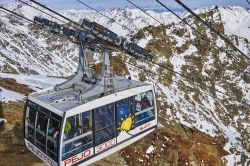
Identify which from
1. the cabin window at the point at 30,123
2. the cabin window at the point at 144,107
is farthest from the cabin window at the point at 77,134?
the cabin window at the point at 144,107

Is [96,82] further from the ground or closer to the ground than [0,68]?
further from the ground

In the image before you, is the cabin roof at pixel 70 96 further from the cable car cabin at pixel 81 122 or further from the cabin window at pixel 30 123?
the cabin window at pixel 30 123

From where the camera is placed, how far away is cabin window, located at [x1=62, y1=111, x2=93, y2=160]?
643 inches

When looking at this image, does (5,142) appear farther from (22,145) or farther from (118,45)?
(118,45)

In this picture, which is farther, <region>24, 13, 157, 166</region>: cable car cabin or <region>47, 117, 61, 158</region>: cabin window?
<region>24, 13, 157, 166</region>: cable car cabin

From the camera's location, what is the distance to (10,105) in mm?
27656

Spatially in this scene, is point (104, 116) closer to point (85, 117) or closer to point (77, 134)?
point (85, 117)

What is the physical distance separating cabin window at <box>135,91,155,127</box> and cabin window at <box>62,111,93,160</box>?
11.9 ft

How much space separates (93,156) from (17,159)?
17.4 ft

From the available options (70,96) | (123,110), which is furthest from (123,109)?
A: (70,96)

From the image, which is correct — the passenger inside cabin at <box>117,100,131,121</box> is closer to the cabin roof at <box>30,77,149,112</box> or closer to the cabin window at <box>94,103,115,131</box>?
the cabin window at <box>94,103,115,131</box>

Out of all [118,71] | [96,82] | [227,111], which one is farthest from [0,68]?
[96,82]

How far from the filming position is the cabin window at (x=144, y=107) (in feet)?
66.4

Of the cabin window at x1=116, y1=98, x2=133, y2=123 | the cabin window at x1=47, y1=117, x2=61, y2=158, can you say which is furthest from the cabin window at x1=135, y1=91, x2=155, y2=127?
the cabin window at x1=47, y1=117, x2=61, y2=158
